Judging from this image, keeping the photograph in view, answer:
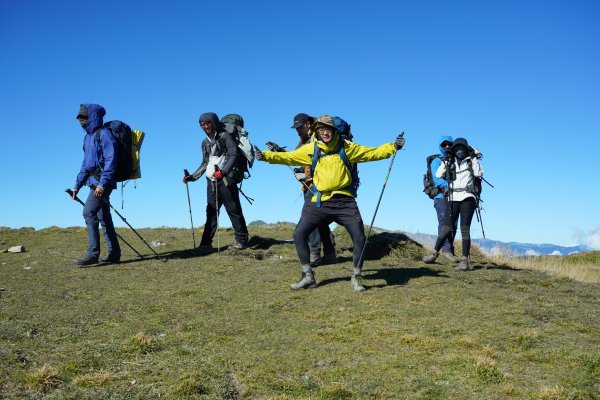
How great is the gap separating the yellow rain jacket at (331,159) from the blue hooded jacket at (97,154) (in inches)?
165

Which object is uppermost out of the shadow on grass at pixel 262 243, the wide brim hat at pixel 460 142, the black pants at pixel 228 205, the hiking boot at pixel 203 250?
the wide brim hat at pixel 460 142

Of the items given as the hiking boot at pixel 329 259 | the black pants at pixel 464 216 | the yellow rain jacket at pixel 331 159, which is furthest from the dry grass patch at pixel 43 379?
the black pants at pixel 464 216

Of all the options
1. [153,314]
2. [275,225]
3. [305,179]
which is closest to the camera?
[153,314]

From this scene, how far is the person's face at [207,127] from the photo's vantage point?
45.0ft

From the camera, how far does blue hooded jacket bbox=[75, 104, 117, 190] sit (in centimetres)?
1251

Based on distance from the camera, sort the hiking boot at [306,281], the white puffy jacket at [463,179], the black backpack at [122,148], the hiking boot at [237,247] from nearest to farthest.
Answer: the hiking boot at [306,281] < the black backpack at [122,148] < the white puffy jacket at [463,179] < the hiking boot at [237,247]

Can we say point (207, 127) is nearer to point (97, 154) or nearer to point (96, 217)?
point (97, 154)

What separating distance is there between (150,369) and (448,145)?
10.6 m

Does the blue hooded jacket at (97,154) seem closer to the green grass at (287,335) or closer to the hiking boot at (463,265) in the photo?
the green grass at (287,335)

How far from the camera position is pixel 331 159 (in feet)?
33.0

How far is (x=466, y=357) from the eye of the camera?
266 inches

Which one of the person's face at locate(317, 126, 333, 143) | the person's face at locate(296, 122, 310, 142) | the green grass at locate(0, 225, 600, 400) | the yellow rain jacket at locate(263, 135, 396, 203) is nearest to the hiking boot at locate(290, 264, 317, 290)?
the green grass at locate(0, 225, 600, 400)

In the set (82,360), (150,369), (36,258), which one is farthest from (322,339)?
(36,258)

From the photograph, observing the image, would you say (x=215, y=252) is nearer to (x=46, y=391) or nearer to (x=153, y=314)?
(x=153, y=314)
